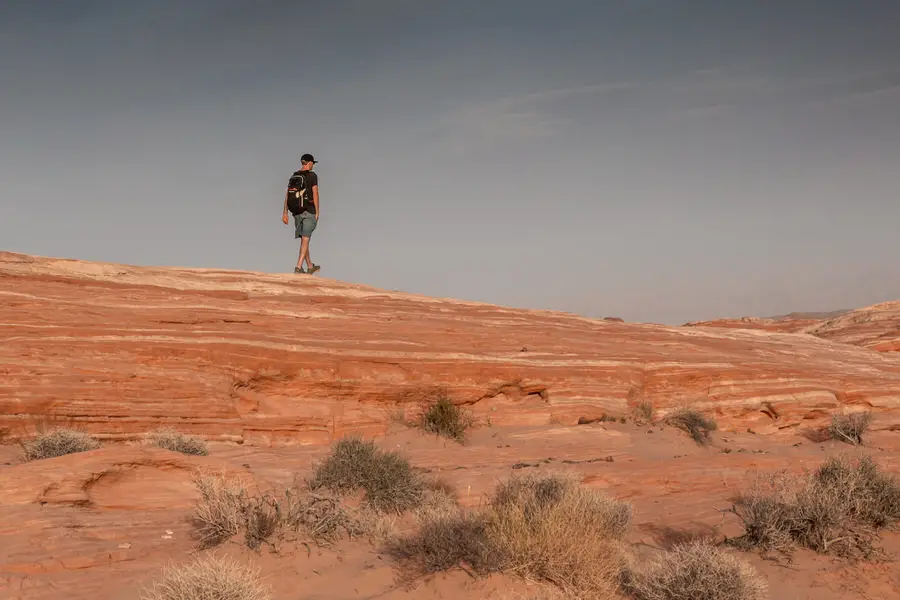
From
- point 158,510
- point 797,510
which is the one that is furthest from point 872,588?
point 158,510

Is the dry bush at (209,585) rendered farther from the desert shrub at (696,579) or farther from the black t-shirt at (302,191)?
the black t-shirt at (302,191)

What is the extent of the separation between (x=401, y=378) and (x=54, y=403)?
17.6 feet

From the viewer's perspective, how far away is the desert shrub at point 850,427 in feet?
48.0

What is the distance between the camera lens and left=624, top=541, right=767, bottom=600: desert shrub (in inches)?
240

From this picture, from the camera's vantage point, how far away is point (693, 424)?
552 inches

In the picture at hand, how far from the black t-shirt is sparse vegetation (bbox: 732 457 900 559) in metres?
9.42

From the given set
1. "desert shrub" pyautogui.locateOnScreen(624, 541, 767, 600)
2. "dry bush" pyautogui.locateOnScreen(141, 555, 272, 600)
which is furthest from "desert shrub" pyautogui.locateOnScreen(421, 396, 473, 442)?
"dry bush" pyautogui.locateOnScreen(141, 555, 272, 600)

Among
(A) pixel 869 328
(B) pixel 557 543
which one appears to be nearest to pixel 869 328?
(A) pixel 869 328

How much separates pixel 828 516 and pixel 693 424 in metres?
6.08

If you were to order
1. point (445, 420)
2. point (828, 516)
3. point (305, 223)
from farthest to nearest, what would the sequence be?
1. point (305, 223)
2. point (445, 420)
3. point (828, 516)

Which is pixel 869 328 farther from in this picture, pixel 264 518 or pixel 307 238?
pixel 264 518

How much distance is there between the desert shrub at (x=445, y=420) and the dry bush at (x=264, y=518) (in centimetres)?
501

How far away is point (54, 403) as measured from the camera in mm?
10164

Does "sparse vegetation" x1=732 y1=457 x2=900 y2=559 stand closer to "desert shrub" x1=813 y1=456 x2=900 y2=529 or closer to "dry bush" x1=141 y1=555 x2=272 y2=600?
"desert shrub" x1=813 y1=456 x2=900 y2=529
